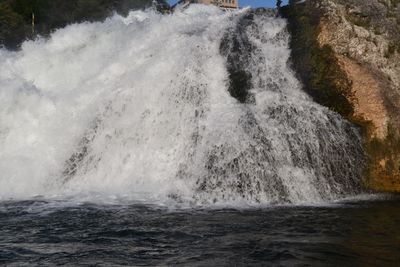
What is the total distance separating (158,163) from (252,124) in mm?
2132

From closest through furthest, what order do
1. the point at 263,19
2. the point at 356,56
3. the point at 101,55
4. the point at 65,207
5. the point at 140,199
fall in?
the point at 65,207, the point at 140,199, the point at 356,56, the point at 263,19, the point at 101,55

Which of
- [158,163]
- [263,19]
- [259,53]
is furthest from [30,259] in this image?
[263,19]

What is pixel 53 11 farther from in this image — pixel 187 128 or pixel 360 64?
pixel 360 64

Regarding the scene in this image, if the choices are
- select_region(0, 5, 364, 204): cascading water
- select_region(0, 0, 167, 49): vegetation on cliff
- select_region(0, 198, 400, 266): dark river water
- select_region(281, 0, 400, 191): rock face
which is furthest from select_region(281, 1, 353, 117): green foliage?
select_region(0, 0, 167, 49): vegetation on cliff

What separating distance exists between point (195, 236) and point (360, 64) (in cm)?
737

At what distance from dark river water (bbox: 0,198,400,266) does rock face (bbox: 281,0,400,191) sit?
2947 mm

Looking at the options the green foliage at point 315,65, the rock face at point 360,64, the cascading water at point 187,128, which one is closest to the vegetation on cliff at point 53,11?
the cascading water at point 187,128

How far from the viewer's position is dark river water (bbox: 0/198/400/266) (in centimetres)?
597

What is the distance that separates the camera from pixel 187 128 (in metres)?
11.2

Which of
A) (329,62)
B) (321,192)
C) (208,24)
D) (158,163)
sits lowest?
(321,192)

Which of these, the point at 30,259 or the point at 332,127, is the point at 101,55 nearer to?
the point at 332,127

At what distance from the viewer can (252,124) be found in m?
11.0

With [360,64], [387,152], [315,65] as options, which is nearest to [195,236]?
[387,152]

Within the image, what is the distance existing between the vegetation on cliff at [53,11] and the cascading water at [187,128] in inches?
676
